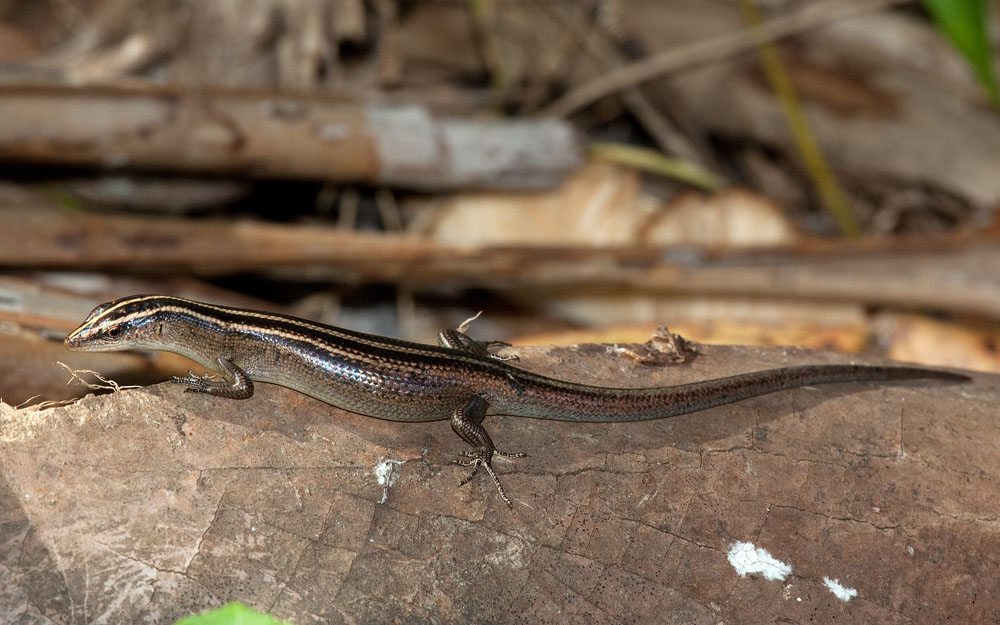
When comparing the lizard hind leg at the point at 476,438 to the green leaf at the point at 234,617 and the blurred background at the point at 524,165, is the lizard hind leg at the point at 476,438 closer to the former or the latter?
the green leaf at the point at 234,617

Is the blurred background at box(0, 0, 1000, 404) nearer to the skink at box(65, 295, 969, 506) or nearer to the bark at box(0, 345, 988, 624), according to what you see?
the skink at box(65, 295, 969, 506)

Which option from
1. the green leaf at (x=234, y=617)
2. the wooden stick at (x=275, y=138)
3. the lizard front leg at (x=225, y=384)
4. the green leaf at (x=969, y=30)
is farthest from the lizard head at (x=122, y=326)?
the green leaf at (x=969, y=30)

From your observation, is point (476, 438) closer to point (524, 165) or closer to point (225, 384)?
point (225, 384)

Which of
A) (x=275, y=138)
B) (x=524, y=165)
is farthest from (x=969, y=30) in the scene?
(x=275, y=138)

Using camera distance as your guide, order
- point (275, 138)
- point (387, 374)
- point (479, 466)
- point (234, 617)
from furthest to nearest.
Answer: point (275, 138) < point (387, 374) < point (479, 466) < point (234, 617)

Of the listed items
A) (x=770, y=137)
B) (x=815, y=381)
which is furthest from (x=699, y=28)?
(x=815, y=381)

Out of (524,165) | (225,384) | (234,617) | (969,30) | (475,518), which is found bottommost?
(524,165)

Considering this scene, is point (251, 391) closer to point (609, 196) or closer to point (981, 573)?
point (981, 573)

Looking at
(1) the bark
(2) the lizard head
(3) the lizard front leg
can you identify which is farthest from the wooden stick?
(1) the bark
